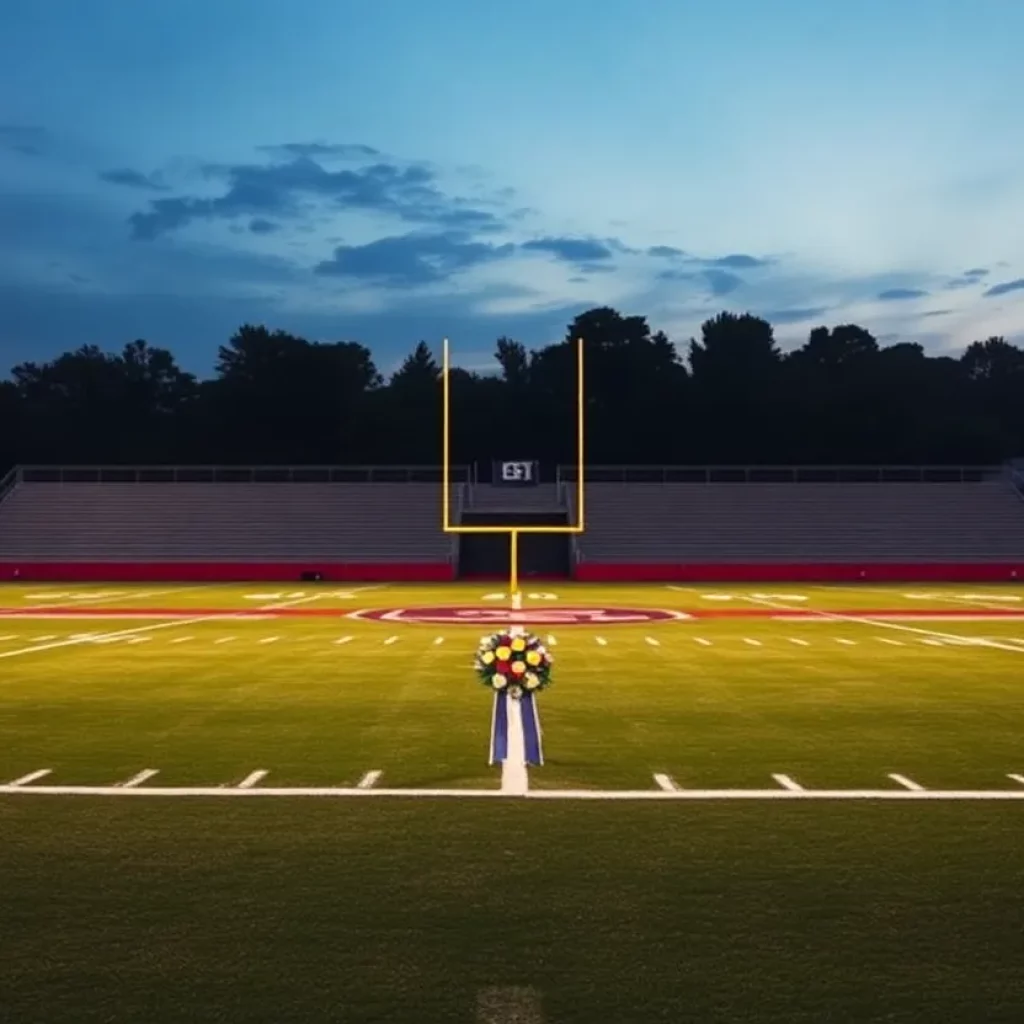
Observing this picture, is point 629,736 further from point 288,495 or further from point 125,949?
point 288,495

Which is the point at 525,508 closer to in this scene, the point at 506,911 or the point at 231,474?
the point at 231,474

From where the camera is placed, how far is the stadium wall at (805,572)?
5094 centimetres

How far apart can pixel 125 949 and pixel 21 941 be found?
51cm

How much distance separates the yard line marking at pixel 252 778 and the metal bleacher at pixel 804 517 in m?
43.3

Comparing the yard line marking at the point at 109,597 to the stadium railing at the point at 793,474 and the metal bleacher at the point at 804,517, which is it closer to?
the metal bleacher at the point at 804,517

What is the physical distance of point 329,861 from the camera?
7.32 meters

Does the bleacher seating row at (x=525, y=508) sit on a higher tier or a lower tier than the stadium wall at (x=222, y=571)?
higher

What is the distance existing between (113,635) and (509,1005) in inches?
814

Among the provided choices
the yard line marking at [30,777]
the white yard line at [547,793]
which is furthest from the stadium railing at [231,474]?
the white yard line at [547,793]

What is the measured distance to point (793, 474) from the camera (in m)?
62.2

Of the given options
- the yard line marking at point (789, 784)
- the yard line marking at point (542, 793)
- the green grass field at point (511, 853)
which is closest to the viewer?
the green grass field at point (511, 853)

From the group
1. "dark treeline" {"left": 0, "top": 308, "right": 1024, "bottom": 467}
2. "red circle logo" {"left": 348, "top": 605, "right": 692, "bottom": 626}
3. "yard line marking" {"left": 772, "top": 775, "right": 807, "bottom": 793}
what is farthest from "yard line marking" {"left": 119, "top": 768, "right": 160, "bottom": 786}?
"dark treeline" {"left": 0, "top": 308, "right": 1024, "bottom": 467}

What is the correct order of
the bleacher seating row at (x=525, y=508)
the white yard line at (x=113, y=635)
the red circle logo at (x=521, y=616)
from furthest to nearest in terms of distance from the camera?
the bleacher seating row at (x=525, y=508), the red circle logo at (x=521, y=616), the white yard line at (x=113, y=635)

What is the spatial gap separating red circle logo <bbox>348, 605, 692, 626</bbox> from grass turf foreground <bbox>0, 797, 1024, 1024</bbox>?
61.4 feet
